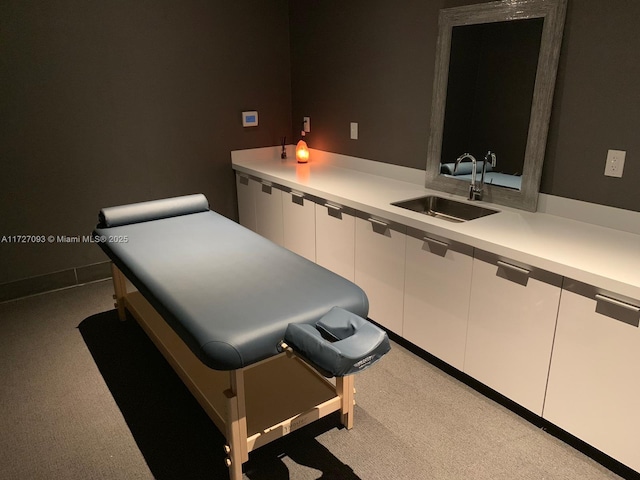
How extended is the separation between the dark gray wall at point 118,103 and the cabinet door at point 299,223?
2.48 feet

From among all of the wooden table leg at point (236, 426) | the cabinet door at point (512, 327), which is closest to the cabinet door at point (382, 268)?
the cabinet door at point (512, 327)

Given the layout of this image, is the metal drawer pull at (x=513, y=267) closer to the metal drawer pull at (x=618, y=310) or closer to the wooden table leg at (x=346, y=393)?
the metal drawer pull at (x=618, y=310)

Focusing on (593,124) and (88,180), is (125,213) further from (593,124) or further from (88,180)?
(593,124)

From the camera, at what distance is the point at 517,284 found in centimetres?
191

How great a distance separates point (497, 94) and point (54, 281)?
2916mm

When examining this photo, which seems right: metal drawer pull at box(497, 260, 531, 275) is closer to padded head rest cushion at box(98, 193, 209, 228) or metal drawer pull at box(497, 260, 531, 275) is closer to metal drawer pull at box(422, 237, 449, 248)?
metal drawer pull at box(422, 237, 449, 248)

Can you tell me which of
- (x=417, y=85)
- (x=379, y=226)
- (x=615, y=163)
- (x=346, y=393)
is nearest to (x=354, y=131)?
(x=417, y=85)

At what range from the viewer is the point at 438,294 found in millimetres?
2262

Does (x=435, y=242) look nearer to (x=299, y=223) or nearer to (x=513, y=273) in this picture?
(x=513, y=273)

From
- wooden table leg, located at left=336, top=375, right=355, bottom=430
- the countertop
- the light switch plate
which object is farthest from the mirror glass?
the light switch plate

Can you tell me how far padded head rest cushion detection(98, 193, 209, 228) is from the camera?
8.41ft

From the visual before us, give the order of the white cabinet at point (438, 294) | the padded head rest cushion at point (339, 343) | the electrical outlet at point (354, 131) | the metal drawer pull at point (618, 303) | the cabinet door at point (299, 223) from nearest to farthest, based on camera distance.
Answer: the padded head rest cushion at point (339, 343) < the metal drawer pull at point (618, 303) < the white cabinet at point (438, 294) < the cabinet door at point (299, 223) < the electrical outlet at point (354, 131)

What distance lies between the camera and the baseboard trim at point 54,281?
3129mm

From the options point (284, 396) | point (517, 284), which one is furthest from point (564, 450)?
point (284, 396)
